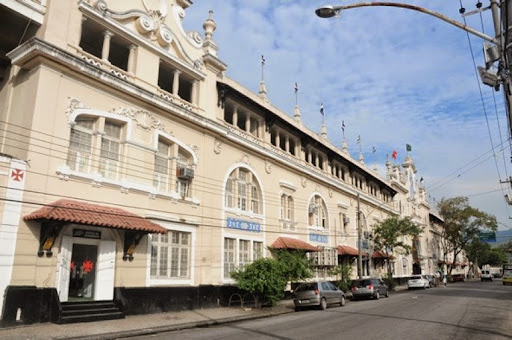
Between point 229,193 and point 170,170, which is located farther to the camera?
point 229,193

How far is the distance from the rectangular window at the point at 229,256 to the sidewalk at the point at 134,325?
9.98 feet

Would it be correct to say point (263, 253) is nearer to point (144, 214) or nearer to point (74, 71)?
point (144, 214)

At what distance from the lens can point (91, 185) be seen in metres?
16.2

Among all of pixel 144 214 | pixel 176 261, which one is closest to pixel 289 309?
pixel 176 261

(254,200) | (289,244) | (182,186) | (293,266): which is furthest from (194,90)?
(289,244)

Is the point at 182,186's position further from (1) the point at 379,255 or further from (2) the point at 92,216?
(1) the point at 379,255

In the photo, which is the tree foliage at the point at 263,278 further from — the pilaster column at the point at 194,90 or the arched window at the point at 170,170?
the pilaster column at the point at 194,90

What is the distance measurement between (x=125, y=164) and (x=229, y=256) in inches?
347

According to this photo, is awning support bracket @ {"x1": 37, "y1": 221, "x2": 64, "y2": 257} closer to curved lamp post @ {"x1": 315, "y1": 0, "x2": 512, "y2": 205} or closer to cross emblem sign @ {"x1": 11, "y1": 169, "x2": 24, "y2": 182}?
cross emblem sign @ {"x1": 11, "y1": 169, "x2": 24, "y2": 182}

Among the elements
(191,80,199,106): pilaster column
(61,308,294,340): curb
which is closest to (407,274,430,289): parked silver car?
(61,308,294,340): curb

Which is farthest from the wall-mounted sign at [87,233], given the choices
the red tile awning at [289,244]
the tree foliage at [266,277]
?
the red tile awning at [289,244]

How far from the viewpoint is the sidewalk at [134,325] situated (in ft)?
40.0

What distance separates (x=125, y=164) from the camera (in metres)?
17.7

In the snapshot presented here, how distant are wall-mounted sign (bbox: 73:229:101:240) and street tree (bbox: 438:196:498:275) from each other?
228 ft
